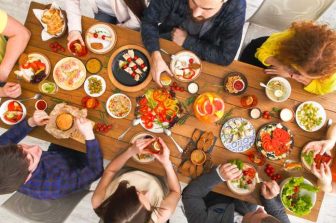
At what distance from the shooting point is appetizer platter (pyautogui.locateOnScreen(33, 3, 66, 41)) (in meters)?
1.82

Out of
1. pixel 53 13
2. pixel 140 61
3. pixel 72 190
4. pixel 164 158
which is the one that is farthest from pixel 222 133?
pixel 53 13

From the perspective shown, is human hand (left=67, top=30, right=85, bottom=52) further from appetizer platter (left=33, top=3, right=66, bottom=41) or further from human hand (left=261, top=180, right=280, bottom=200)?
human hand (left=261, top=180, right=280, bottom=200)

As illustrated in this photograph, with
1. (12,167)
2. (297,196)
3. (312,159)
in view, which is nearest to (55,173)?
(12,167)

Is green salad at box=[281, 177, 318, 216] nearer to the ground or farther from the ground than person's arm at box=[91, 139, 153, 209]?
farther from the ground

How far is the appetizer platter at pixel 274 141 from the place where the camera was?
5.84ft

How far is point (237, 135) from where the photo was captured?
1.80 meters

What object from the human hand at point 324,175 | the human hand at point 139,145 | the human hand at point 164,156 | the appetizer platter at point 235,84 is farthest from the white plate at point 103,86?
the human hand at point 324,175

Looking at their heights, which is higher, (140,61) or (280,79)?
(280,79)

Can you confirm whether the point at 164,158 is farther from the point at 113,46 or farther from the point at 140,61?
the point at 113,46

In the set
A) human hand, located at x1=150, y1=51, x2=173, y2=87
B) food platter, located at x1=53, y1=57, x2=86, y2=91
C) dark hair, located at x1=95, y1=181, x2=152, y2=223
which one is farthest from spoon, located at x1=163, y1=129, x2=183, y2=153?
food platter, located at x1=53, y1=57, x2=86, y2=91

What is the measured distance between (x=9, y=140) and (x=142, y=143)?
83cm

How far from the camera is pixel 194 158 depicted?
180 centimetres

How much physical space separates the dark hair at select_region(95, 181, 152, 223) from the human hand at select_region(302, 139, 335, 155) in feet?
3.37

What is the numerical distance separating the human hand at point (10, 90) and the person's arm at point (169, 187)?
92 centimetres
